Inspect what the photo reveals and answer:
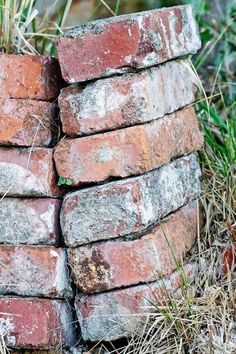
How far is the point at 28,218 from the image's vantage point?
1.86 m

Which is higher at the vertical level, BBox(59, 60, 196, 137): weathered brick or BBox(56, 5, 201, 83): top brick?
BBox(56, 5, 201, 83): top brick

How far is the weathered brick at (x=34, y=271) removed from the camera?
1851 millimetres

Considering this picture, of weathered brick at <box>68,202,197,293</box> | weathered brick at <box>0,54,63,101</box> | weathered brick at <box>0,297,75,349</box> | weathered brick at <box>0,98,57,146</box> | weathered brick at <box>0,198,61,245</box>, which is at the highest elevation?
weathered brick at <box>0,54,63,101</box>

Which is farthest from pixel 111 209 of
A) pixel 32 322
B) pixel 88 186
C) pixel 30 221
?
pixel 32 322

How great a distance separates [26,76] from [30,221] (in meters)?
0.33

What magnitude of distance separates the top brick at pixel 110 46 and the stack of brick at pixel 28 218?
104 mm

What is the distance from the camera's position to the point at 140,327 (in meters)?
1.84

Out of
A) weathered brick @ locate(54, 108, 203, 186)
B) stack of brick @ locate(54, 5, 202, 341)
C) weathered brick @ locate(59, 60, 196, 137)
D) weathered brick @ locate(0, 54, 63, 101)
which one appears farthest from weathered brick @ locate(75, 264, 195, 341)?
weathered brick @ locate(0, 54, 63, 101)

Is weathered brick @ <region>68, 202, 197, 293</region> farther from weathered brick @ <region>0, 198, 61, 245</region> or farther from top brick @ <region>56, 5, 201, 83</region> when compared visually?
top brick @ <region>56, 5, 201, 83</region>

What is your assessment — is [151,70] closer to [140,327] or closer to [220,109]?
[140,327]

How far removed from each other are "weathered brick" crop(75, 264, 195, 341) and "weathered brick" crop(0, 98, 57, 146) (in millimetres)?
385

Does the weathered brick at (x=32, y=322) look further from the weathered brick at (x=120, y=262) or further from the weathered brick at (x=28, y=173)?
the weathered brick at (x=28, y=173)

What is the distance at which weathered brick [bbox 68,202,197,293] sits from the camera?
1.81 metres

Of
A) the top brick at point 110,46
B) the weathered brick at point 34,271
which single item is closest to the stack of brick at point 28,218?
the weathered brick at point 34,271
